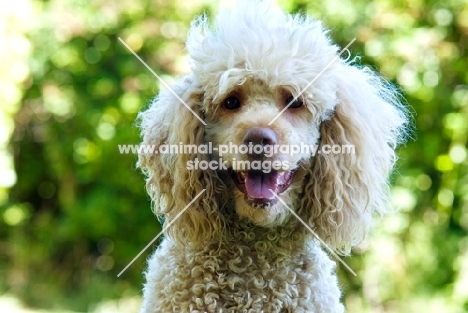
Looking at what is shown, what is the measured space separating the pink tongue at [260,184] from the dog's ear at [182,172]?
0.70ft

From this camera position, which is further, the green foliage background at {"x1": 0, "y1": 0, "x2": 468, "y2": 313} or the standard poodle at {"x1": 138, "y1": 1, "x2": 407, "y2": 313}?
the green foliage background at {"x1": 0, "y1": 0, "x2": 468, "y2": 313}

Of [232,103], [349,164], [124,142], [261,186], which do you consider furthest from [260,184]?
[124,142]

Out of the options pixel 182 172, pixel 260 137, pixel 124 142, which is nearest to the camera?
pixel 260 137

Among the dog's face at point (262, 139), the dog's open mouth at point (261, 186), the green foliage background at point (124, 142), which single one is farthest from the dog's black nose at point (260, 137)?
the green foliage background at point (124, 142)

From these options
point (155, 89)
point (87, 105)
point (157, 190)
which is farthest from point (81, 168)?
point (157, 190)

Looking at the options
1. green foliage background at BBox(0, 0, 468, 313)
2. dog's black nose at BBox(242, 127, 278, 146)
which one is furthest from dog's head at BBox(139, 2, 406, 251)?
green foliage background at BBox(0, 0, 468, 313)

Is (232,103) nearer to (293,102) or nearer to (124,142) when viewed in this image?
(293,102)

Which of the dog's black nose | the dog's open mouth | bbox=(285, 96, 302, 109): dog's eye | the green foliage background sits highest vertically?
the green foliage background

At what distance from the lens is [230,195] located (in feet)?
10.2

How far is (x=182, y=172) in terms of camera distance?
3.10m

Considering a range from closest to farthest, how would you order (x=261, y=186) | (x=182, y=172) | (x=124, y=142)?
(x=261, y=186) → (x=182, y=172) → (x=124, y=142)

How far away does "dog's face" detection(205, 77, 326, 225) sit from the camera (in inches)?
112

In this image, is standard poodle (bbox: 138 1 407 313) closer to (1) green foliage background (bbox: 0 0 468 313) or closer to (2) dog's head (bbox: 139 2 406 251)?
(2) dog's head (bbox: 139 2 406 251)

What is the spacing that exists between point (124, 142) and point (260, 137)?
3.89m
